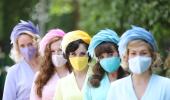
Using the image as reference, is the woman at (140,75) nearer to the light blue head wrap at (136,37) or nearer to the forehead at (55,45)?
the light blue head wrap at (136,37)

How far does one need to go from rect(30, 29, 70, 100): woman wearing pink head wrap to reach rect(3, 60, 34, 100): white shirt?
1.22ft

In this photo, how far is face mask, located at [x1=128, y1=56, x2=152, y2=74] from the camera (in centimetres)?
838

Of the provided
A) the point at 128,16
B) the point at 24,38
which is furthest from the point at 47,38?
the point at 128,16

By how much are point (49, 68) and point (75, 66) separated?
0.83 meters

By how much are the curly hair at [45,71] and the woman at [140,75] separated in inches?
68.5

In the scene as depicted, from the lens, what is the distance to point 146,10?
13.7 m

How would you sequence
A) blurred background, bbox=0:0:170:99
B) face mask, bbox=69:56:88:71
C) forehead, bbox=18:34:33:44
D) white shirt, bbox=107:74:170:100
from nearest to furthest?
white shirt, bbox=107:74:170:100
face mask, bbox=69:56:88:71
forehead, bbox=18:34:33:44
blurred background, bbox=0:0:170:99

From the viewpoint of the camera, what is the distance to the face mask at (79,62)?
9445mm

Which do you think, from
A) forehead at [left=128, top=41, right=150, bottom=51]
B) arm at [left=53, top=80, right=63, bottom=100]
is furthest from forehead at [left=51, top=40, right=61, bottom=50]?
forehead at [left=128, top=41, right=150, bottom=51]

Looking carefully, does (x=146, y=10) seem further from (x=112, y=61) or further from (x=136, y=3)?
(x=112, y=61)

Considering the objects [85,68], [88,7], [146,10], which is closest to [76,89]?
[85,68]

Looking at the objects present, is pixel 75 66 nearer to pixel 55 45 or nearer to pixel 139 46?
pixel 55 45

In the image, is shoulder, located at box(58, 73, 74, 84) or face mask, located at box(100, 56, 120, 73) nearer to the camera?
face mask, located at box(100, 56, 120, 73)

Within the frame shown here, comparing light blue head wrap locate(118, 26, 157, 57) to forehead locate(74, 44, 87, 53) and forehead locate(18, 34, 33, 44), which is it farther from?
forehead locate(18, 34, 33, 44)
